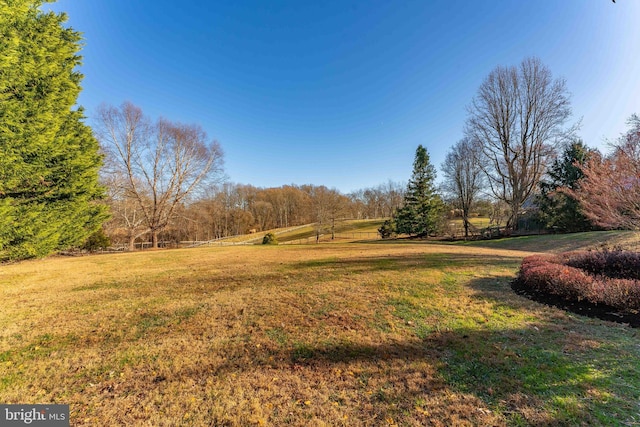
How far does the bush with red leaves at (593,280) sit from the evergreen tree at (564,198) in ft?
46.3

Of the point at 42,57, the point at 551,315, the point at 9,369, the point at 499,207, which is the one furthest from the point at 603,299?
the point at 499,207

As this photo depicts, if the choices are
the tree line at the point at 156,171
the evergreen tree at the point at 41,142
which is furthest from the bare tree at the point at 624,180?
the evergreen tree at the point at 41,142

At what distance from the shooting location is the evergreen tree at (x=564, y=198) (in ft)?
63.7

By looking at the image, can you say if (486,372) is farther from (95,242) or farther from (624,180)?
(95,242)

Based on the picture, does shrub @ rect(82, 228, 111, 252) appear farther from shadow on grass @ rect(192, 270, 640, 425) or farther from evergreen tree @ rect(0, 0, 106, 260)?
shadow on grass @ rect(192, 270, 640, 425)

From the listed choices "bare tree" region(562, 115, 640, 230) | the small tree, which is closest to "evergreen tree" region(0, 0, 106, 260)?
"bare tree" region(562, 115, 640, 230)

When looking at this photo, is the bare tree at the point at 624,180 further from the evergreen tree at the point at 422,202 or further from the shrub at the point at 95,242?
the shrub at the point at 95,242

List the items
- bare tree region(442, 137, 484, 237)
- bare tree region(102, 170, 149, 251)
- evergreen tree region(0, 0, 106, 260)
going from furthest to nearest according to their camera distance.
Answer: bare tree region(442, 137, 484, 237), bare tree region(102, 170, 149, 251), evergreen tree region(0, 0, 106, 260)

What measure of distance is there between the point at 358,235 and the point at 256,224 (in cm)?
2924

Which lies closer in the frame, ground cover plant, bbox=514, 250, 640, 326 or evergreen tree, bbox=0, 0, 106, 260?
ground cover plant, bbox=514, 250, 640, 326

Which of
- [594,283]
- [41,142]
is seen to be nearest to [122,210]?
[41,142]

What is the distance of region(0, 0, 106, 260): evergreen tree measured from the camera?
790 centimetres

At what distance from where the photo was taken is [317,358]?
335 cm

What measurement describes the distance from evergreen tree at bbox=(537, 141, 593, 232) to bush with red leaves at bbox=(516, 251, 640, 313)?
1412 centimetres
